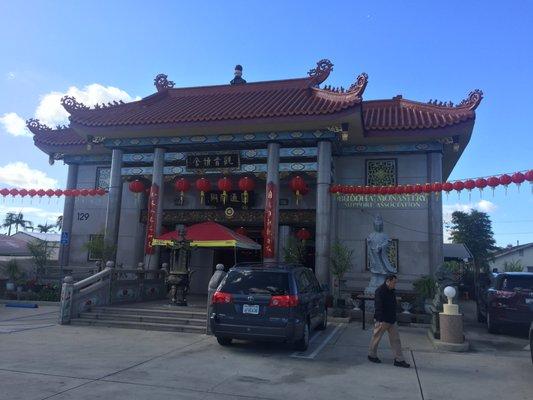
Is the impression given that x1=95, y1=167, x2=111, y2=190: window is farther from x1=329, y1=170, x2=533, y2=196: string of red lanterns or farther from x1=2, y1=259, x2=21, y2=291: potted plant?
x1=329, y1=170, x2=533, y2=196: string of red lanterns

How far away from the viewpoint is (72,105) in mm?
15961

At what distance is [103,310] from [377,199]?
9.52 meters

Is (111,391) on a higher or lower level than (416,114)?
lower

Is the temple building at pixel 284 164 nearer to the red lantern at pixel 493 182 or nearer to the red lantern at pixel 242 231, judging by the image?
the red lantern at pixel 242 231

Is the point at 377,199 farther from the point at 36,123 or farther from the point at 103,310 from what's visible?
the point at 36,123

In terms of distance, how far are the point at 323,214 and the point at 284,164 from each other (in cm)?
216

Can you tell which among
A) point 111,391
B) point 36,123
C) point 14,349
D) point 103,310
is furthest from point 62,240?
point 111,391

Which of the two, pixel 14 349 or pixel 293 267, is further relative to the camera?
pixel 293 267

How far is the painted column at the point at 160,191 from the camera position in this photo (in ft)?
49.6

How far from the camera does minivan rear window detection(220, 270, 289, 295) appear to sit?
800 cm

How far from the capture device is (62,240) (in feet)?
57.7

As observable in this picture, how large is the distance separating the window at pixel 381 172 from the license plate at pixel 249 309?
909 centimetres

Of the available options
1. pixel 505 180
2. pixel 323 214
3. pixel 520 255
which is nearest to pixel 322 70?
pixel 323 214

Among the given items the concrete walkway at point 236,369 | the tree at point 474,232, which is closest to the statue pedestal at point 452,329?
the concrete walkway at point 236,369
